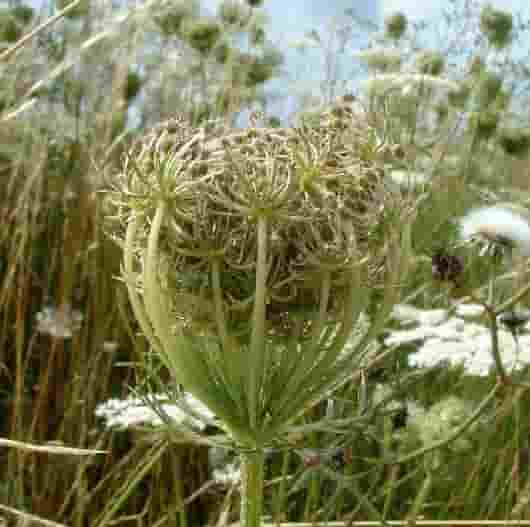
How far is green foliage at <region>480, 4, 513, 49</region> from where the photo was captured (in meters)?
3.06

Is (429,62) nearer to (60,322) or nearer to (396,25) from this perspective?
(396,25)

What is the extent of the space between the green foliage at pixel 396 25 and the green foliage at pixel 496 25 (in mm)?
808

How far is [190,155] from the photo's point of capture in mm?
882

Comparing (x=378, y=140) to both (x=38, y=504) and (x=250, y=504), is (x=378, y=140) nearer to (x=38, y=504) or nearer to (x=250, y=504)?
(x=250, y=504)

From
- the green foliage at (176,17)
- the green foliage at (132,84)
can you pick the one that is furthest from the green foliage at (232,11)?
the green foliage at (132,84)

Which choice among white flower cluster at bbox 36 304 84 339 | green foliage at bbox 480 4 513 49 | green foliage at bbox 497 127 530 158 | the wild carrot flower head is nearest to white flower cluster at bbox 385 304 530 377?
the wild carrot flower head

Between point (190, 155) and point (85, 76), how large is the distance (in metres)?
2.43

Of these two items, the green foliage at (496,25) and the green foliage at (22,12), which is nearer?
the green foliage at (496,25)

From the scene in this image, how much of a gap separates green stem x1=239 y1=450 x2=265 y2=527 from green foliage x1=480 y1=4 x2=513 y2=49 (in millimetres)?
2465

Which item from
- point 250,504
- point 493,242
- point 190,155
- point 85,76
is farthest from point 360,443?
point 85,76

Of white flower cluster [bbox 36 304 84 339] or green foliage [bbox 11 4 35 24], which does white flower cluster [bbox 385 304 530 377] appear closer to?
white flower cluster [bbox 36 304 84 339]

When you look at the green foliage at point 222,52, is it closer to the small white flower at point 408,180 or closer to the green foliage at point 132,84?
the green foliage at point 132,84

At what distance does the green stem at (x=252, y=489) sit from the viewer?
91 cm

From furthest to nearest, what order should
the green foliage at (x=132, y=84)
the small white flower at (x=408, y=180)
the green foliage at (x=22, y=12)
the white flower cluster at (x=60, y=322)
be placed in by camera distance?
the green foliage at (x=22, y=12) < the green foliage at (x=132, y=84) < the white flower cluster at (x=60, y=322) < the small white flower at (x=408, y=180)
